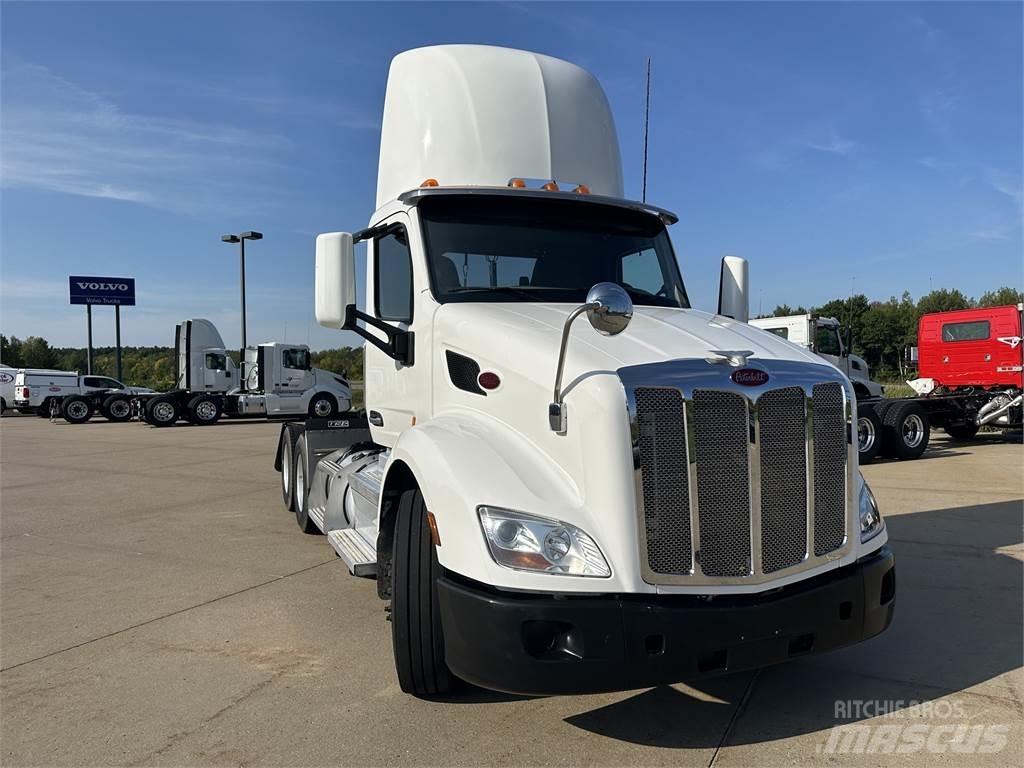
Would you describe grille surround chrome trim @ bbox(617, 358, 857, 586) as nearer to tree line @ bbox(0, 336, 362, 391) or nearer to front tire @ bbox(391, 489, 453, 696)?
front tire @ bbox(391, 489, 453, 696)

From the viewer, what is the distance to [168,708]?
11.9 ft

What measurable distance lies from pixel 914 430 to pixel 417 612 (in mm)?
12919

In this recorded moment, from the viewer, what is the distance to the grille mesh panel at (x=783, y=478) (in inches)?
127

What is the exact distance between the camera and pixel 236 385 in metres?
27.5

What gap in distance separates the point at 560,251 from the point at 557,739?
2.80 m

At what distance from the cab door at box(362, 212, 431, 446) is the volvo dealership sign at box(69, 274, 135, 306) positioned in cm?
4211

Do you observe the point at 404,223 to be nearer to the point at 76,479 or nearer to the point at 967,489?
the point at 967,489

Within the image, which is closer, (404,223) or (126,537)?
(404,223)

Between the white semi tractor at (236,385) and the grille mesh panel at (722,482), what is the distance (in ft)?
76.0

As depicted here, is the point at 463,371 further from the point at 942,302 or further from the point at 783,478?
the point at 942,302


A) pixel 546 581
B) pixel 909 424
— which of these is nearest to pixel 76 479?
pixel 546 581

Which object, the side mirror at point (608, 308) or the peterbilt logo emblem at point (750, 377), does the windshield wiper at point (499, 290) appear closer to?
the side mirror at point (608, 308)

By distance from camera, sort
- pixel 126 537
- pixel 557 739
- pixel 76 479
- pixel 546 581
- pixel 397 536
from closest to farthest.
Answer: pixel 546 581
pixel 557 739
pixel 397 536
pixel 126 537
pixel 76 479

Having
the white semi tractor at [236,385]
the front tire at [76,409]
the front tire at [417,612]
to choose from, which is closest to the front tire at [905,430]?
the front tire at [417,612]
